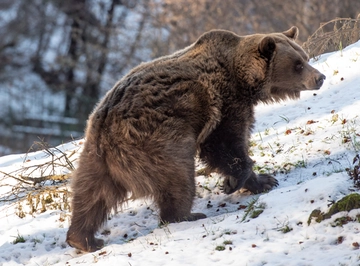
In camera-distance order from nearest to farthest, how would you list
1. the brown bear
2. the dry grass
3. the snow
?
the snow < the brown bear < the dry grass

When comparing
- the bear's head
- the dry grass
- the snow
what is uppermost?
the dry grass

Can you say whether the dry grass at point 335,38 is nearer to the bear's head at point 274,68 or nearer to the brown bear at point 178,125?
the bear's head at point 274,68

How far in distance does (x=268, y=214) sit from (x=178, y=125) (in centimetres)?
137

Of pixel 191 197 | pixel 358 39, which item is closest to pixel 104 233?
pixel 191 197

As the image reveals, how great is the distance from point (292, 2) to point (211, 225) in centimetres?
1807

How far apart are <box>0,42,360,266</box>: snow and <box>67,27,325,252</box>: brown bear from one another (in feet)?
1.37

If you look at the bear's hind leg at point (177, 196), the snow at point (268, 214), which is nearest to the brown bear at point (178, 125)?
the bear's hind leg at point (177, 196)

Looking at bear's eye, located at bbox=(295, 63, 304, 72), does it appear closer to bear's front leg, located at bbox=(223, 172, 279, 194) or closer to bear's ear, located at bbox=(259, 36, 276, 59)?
bear's ear, located at bbox=(259, 36, 276, 59)

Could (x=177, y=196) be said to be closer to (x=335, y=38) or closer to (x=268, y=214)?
(x=268, y=214)

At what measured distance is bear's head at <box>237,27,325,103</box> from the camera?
689 centimetres

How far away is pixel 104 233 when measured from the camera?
23.1 ft

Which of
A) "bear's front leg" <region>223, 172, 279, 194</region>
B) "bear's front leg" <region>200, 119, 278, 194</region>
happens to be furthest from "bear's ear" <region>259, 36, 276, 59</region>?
"bear's front leg" <region>223, 172, 279, 194</region>

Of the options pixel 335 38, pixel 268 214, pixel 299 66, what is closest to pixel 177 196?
pixel 268 214

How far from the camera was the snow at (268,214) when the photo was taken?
5.05 meters
